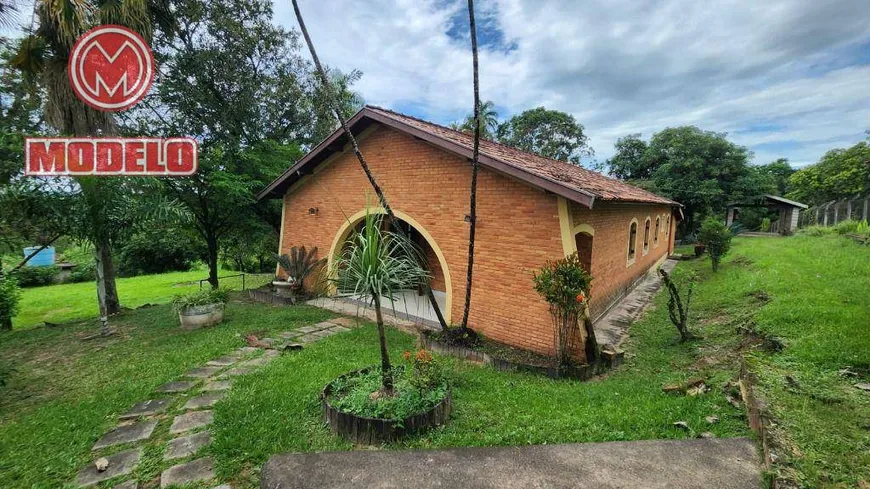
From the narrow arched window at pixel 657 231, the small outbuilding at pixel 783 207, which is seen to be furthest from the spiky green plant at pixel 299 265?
the small outbuilding at pixel 783 207

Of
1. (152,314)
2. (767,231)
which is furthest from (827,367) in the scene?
(767,231)

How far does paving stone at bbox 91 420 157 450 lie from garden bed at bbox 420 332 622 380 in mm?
4008

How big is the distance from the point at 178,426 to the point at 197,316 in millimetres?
4495

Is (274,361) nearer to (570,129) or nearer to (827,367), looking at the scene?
(827,367)

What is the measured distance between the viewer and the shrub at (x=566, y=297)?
562 cm

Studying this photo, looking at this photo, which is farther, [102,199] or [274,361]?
[102,199]

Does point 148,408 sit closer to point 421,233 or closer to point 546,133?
point 421,233

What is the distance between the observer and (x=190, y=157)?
8.18m

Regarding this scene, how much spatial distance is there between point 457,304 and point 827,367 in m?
5.32

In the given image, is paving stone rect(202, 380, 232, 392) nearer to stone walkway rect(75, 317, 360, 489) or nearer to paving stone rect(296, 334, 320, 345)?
stone walkway rect(75, 317, 360, 489)

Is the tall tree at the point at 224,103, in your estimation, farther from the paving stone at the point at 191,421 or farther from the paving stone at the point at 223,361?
the paving stone at the point at 191,421

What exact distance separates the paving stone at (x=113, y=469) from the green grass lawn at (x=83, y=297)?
9.98 m

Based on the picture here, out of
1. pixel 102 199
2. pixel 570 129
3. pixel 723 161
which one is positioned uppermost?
pixel 570 129

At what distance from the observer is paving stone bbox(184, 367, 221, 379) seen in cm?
549
